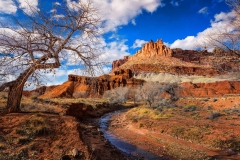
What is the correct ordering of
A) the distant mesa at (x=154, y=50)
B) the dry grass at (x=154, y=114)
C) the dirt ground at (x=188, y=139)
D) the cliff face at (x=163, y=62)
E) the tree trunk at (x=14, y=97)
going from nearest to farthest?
the tree trunk at (x=14, y=97), the dirt ground at (x=188, y=139), the dry grass at (x=154, y=114), the cliff face at (x=163, y=62), the distant mesa at (x=154, y=50)

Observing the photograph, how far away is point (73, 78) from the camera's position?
71.6m

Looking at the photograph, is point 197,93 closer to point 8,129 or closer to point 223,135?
point 223,135

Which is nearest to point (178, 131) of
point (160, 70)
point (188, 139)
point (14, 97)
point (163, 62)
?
point (188, 139)

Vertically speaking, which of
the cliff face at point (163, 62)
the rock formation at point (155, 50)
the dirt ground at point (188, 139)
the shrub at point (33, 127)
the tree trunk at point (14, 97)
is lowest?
the dirt ground at point (188, 139)

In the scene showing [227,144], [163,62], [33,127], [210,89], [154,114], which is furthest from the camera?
[163,62]

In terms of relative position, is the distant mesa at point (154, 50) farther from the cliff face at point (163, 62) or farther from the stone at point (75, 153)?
the stone at point (75, 153)

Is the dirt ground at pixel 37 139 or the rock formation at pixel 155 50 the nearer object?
the dirt ground at pixel 37 139

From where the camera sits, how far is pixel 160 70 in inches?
3236

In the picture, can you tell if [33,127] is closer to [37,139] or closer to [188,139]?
[37,139]

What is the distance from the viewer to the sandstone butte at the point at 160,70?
90.2ft

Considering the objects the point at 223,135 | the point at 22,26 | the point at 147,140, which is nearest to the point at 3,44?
the point at 22,26

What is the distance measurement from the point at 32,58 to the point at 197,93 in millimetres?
53063

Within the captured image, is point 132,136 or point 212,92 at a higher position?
point 212,92

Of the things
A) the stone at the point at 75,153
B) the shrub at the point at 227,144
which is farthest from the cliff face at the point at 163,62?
the stone at the point at 75,153
